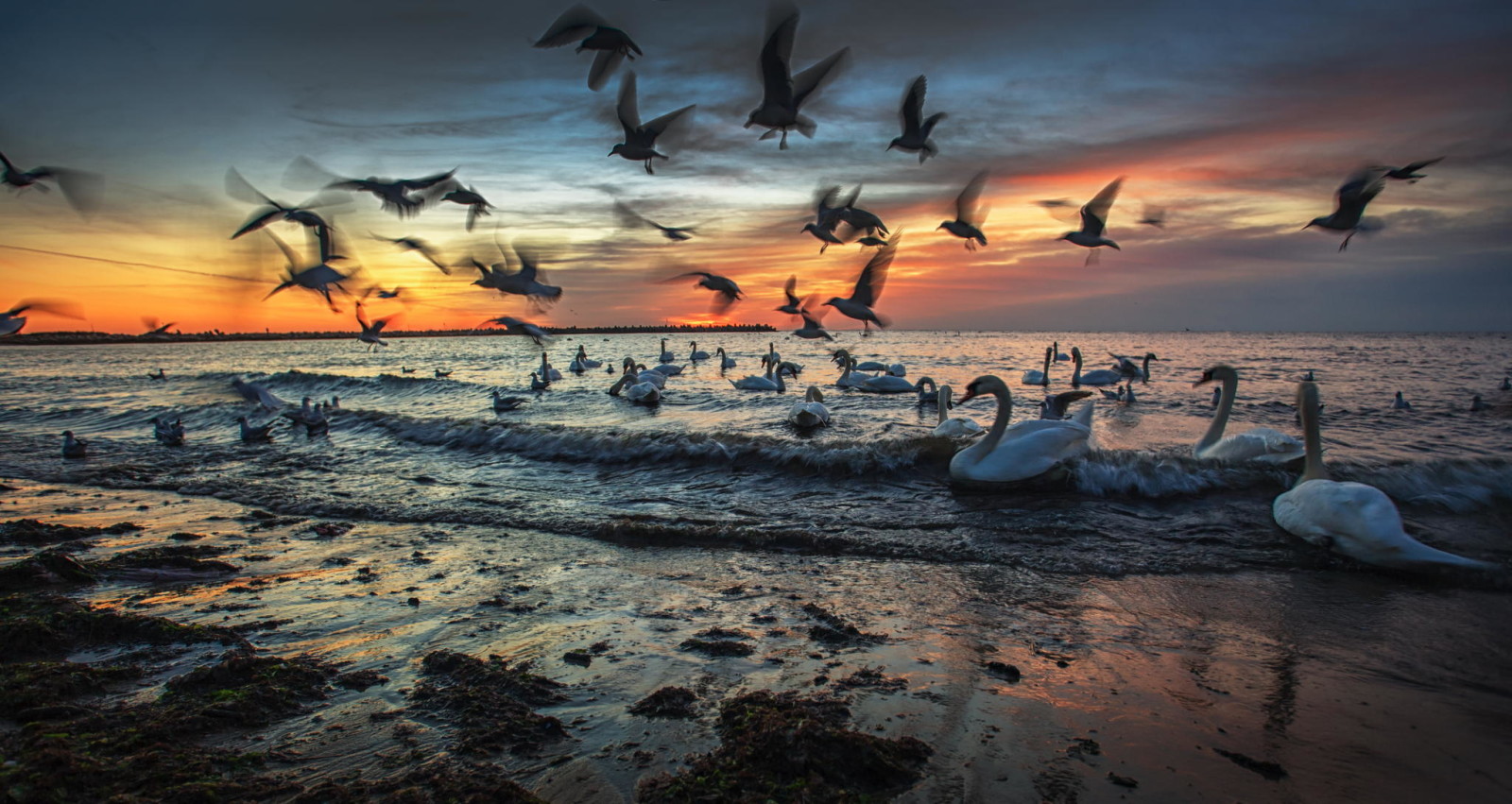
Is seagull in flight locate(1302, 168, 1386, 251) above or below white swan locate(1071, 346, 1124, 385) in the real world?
above

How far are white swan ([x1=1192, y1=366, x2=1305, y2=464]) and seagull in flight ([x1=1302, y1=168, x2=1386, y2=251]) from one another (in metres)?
1.94

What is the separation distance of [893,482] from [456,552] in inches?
201

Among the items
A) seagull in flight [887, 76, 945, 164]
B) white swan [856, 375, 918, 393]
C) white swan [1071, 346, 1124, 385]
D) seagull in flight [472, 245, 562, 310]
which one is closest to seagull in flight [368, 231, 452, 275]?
seagull in flight [472, 245, 562, 310]

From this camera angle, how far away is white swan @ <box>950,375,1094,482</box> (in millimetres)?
7941

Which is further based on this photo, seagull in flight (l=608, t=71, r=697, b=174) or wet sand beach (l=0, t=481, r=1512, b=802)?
seagull in flight (l=608, t=71, r=697, b=174)

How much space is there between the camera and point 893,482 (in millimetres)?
8570

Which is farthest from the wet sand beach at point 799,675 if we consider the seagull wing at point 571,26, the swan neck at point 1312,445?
the seagull wing at point 571,26

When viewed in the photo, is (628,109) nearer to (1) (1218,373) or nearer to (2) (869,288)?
(2) (869,288)

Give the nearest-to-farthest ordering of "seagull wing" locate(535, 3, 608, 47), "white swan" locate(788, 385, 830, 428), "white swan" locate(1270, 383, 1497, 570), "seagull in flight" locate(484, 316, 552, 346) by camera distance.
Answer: "white swan" locate(1270, 383, 1497, 570)
"seagull wing" locate(535, 3, 608, 47)
"seagull in flight" locate(484, 316, 552, 346)
"white swan" locate(788, 385, 830, 428)

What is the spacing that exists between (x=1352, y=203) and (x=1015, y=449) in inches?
191

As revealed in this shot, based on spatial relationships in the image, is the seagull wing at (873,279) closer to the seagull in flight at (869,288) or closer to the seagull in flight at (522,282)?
the seagull in flight at (869,288)

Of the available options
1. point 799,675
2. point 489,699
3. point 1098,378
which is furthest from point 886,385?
point 489,699

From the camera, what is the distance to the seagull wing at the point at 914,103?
854 centimetres

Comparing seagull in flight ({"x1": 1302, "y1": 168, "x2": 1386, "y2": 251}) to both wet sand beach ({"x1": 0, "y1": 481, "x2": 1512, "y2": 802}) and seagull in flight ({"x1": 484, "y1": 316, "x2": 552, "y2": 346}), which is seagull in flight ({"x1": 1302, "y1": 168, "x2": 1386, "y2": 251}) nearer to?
wet sand beach ({"x1": 0, "y1": 481, "x2": 1512, "y2": 802})
